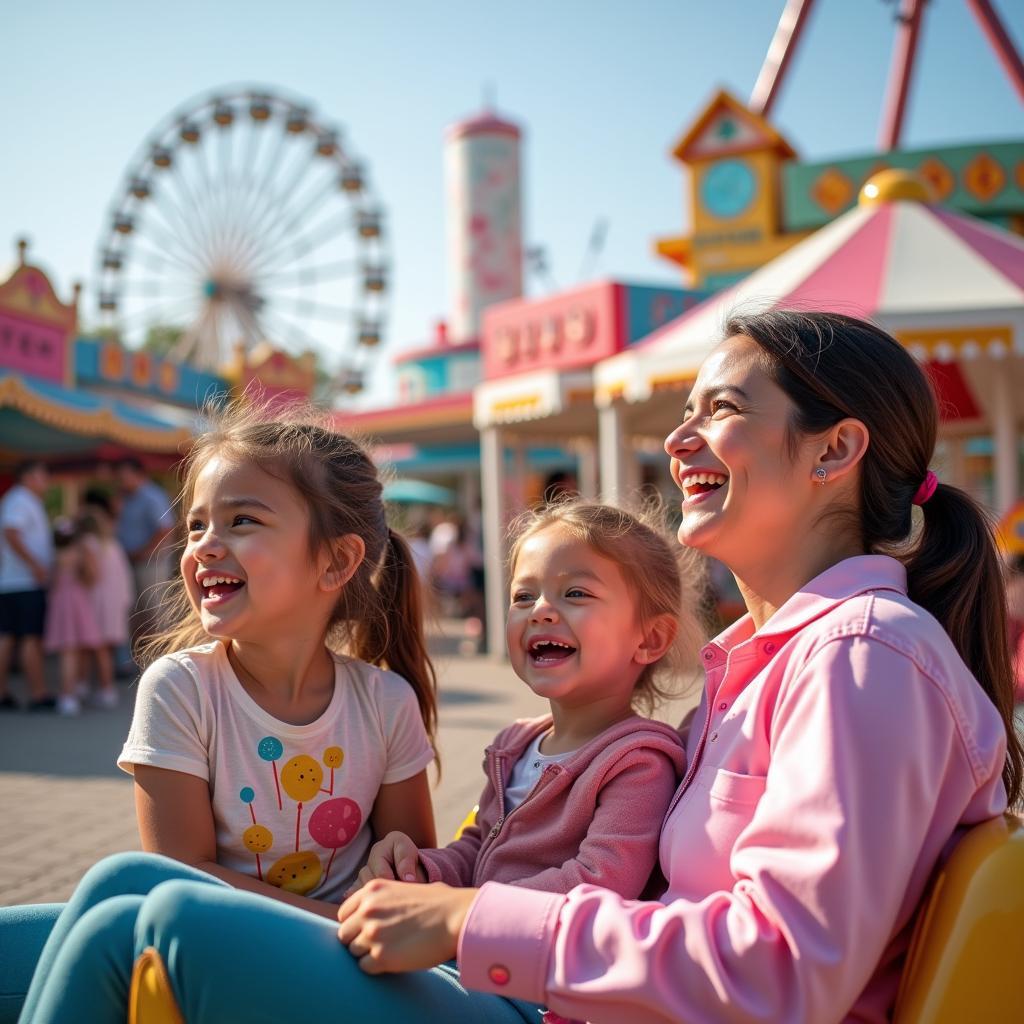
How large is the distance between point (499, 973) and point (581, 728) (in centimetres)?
67

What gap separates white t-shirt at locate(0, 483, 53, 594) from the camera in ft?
22.5

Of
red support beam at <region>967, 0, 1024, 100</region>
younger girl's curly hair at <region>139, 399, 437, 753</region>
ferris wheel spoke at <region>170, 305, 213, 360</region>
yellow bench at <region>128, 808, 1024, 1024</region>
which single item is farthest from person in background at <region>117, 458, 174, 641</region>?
red support beam at <region>967, 0, 1024, 100</region>

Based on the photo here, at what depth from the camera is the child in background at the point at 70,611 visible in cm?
700

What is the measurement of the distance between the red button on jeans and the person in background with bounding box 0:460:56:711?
6.56 m

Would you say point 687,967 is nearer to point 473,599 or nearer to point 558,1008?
point 558,1008

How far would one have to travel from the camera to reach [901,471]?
1.43m

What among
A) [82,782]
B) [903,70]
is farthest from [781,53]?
[82,782]

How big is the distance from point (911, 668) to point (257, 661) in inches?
43.9

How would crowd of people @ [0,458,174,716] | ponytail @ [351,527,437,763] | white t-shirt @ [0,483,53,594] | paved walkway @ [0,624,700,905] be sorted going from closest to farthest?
ponytail @ [351,527,437,763] < paved walkway @ [0,624,700,905] < white t-shirt @ [0,483,53,594] < crowd of people @ [0,458,174,716]

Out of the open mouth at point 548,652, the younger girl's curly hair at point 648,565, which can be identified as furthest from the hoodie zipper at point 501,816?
the younger girl's curly hair at point 648,565

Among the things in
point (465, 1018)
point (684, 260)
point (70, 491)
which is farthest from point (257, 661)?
point (684, 260)

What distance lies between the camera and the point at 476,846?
1752mm

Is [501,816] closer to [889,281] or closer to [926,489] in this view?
[926,489]

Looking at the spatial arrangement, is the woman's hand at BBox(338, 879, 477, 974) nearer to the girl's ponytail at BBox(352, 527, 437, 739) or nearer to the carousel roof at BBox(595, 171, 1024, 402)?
the girl's ponytail at BBox(352, 527, 437, 739)
